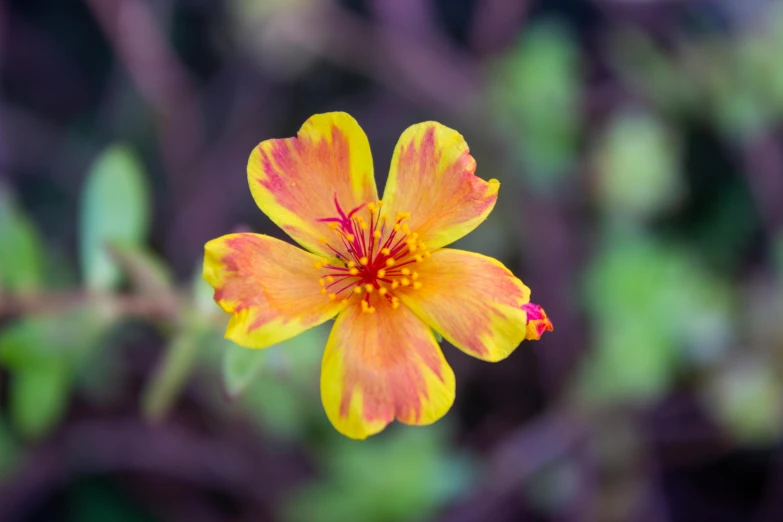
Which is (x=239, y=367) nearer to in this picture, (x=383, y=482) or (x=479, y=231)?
(x=383, y=482)

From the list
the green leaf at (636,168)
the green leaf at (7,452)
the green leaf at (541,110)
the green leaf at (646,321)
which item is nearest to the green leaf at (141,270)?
the green leaf at (7,452)

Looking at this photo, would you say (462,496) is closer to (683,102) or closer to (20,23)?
(683,102)

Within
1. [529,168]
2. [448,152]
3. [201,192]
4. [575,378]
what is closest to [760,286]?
[575,378]

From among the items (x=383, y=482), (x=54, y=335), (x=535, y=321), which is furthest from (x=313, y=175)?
(x=383, y=482)

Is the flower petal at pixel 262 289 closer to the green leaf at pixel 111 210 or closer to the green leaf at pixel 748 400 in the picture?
the green leaf at pixel 111 210

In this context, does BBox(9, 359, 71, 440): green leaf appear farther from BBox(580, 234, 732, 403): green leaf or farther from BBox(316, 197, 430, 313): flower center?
BBox(580, 234, 732, 403): green leaf

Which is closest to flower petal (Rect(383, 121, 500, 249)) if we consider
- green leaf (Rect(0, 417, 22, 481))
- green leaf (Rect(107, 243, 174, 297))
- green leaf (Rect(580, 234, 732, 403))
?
green leaf (Rect(107, 243, 174, 297))
